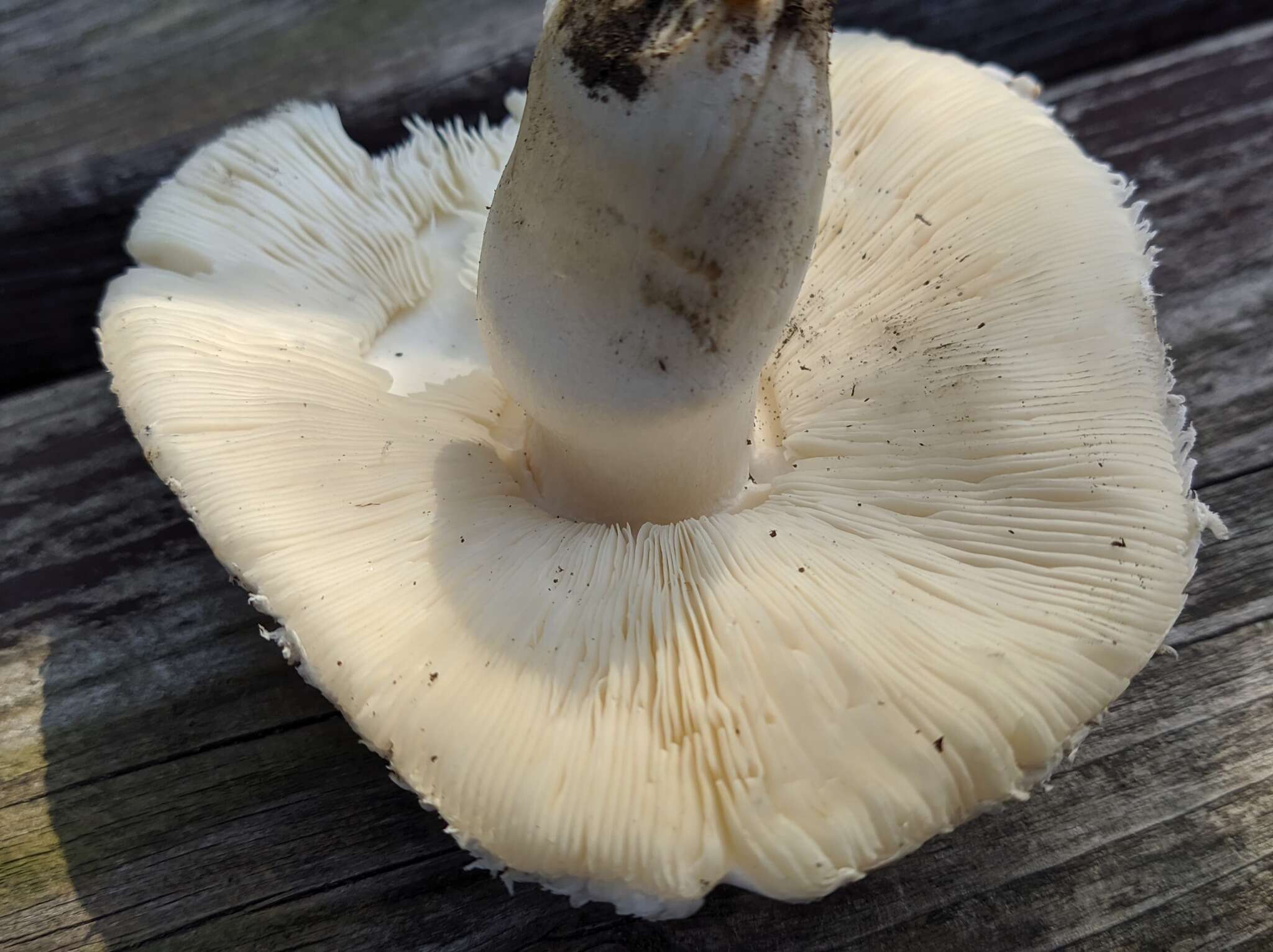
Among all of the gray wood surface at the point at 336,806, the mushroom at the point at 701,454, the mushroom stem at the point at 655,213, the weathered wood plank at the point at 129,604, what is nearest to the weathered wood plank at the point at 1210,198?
the gray wood surface at the point at 336,806

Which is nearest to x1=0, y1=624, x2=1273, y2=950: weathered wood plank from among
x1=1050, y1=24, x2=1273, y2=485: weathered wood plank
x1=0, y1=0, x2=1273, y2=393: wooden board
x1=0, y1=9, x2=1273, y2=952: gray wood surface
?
x1=0, y1=9, x2=1273, y2=952: gray wood surface

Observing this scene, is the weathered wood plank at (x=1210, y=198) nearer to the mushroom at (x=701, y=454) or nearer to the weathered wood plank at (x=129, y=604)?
the weathered wood plank at (x=129, y=604)

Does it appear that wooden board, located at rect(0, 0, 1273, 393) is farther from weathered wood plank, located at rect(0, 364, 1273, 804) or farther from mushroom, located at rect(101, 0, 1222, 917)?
mushroom, located at rect(101, 0, 1222, 917)

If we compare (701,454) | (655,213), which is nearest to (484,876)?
(701,454)

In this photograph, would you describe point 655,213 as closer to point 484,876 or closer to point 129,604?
point 484,876

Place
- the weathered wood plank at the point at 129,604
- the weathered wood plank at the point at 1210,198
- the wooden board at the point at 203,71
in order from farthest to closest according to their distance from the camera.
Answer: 1. the wooden board at the point at 203,71
2. the weathered wood plank at the point at 1210,198
3. the weathered wood plank at the point at 129,604

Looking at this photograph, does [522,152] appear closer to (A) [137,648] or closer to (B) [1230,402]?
(A) [137,648]
